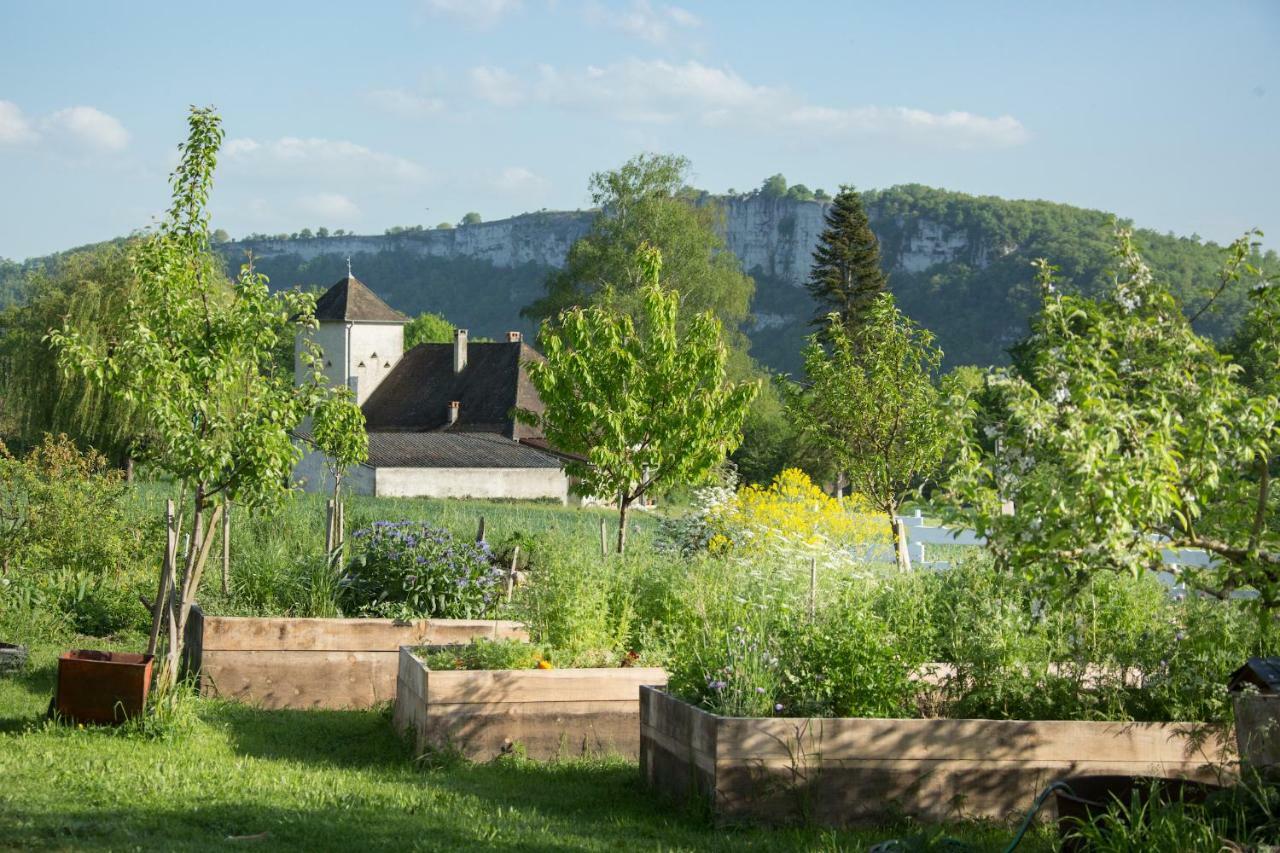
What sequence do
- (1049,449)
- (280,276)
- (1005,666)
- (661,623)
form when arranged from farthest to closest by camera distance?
(280,276)
(661,623)
(1005,666)
(1049,449)

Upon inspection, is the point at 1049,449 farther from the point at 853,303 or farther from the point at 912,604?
the point at 853,303

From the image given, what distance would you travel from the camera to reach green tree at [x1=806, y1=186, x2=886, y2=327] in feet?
159

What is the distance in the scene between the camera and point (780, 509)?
54.3 feet

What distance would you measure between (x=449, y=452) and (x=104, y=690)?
42214mm

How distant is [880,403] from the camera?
2002 centimetres

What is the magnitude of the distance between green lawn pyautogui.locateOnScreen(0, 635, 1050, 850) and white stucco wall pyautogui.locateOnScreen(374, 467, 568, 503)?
39.2 m

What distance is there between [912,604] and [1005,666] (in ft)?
3.28

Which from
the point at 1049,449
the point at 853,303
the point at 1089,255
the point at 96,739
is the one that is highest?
the point at 1089,255

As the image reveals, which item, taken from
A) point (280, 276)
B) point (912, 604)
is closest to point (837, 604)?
point (912, 604)

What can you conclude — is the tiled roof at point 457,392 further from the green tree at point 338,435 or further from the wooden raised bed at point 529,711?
the wooden raised bed at point 529,711

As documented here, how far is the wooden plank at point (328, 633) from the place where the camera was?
10312mm

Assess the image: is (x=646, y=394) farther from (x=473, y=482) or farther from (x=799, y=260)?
(x=799, y=260)

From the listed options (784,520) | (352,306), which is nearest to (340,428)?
(784,520)

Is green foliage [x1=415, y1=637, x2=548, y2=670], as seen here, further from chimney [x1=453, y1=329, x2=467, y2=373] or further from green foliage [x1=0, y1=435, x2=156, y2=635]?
chimney [x1=453, y1=329, x2=467, y2=373]
